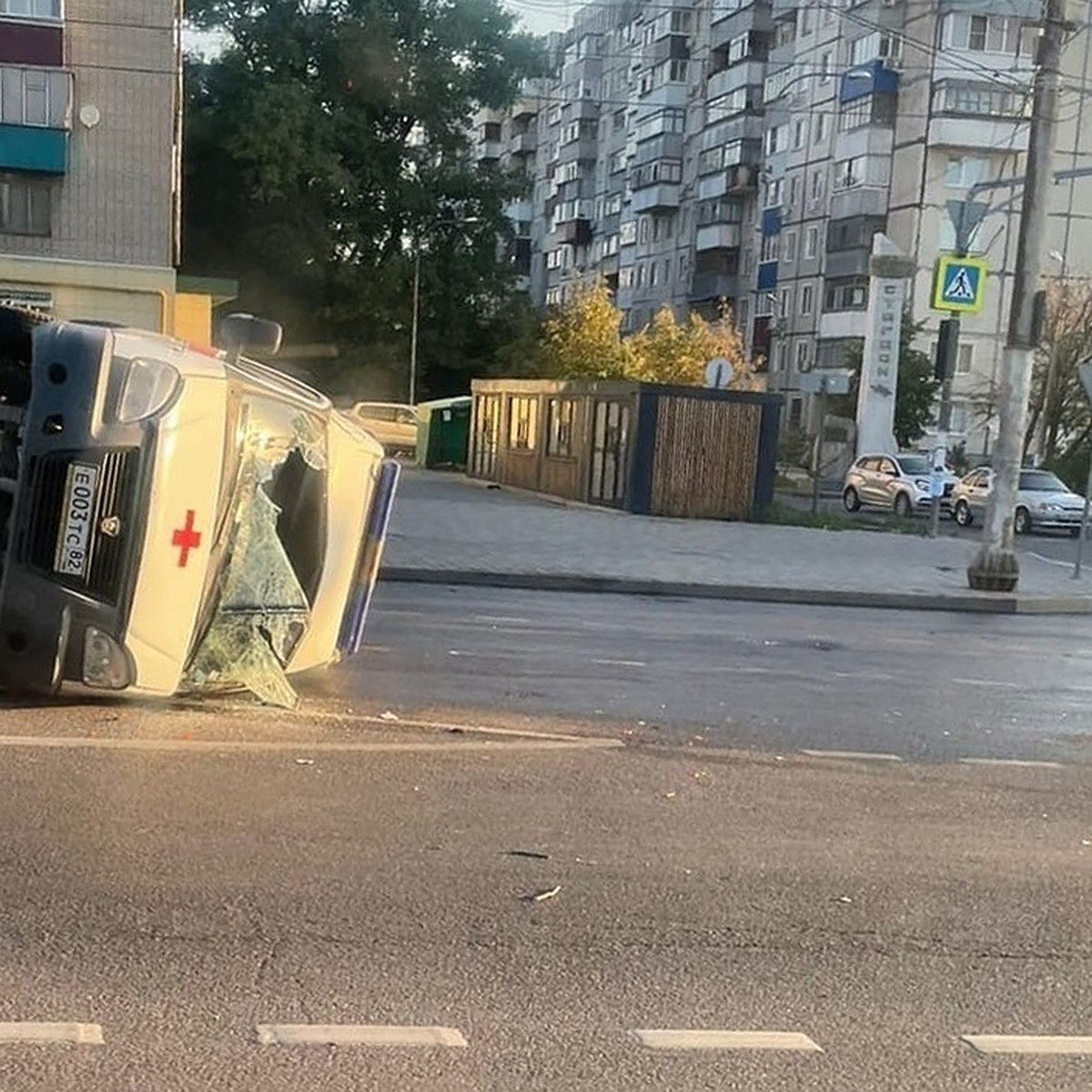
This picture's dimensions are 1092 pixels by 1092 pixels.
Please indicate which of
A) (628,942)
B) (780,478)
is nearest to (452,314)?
(780,478)

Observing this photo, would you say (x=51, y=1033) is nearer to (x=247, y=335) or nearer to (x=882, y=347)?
(x=247, y=335)

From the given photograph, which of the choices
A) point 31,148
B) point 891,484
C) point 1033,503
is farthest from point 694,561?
point 31,148

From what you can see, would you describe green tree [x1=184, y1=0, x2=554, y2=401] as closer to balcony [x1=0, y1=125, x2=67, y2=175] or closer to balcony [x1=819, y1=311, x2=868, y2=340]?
balcony [x1=819, y1=311, x2=868, y2=340]

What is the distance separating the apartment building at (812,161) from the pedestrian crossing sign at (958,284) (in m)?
25.3

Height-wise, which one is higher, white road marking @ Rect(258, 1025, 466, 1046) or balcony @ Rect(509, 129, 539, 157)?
balcony @ Rect(509, 129, 539, 157)

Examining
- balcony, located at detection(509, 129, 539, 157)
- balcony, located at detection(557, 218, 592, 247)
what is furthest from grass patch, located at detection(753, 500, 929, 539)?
balcony, located at detection(509, 129, 539, 157)

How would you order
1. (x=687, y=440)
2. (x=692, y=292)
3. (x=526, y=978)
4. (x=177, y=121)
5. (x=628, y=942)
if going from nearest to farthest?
1. (x=526, y=978)
2. (x=628, y=942)
3. (x=687, y=440)
4. (x=177, y=121)
5. (x=692, y=292)

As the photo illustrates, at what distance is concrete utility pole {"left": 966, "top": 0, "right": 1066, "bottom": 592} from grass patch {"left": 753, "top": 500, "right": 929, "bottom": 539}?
867 cm

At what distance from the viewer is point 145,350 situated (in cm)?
723

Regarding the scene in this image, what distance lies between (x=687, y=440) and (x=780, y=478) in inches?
788

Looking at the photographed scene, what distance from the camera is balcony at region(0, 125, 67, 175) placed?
30.2 m

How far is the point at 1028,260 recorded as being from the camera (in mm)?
17016

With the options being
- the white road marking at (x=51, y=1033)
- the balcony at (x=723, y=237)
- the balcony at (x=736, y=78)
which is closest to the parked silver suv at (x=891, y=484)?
the white road marking at (x=51, y=1033)

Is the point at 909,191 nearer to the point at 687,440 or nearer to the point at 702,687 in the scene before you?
the point at 687,440
